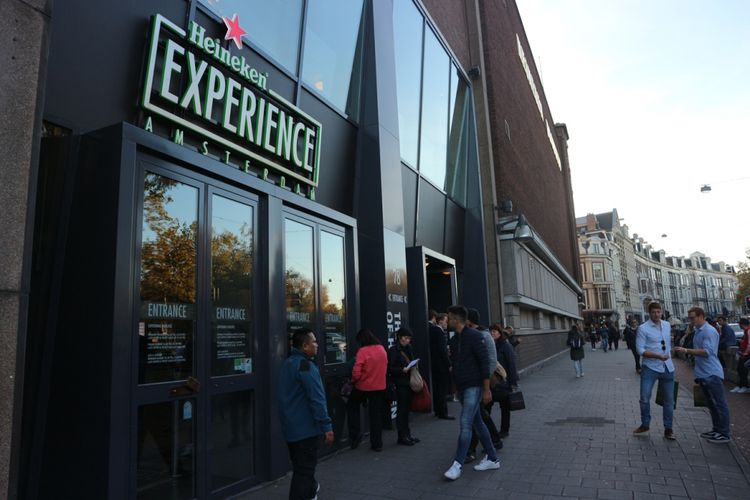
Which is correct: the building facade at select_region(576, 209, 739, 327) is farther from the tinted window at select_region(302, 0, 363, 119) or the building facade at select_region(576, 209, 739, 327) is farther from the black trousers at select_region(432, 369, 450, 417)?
the tinted window at select_region(302, 0, 363, 119)

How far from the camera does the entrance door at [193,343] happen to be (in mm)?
4594

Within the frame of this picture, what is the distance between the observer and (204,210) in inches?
217

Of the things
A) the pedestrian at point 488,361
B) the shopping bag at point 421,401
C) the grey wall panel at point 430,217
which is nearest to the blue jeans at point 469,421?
the pedestrian at point 488,361

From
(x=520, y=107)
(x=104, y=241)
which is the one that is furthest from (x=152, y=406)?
(x=520, y=107)

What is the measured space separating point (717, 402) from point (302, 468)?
571 cm

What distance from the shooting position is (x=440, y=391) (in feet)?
32.4

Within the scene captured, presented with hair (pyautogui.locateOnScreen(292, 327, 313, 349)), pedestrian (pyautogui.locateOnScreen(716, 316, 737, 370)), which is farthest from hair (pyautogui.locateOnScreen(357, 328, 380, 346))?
pedestrian (pyautogui.locateOnScreen(716, 316, 737, 370))

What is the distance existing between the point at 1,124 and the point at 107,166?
1.13 metres

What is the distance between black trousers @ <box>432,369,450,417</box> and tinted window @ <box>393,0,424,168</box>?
5.06 metres

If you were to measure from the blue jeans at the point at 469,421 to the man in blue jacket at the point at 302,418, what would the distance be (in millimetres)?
1866

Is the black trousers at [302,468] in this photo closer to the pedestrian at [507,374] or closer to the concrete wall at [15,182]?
the concrete wall at [15,182]

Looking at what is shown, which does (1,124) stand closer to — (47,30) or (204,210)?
(47,30)

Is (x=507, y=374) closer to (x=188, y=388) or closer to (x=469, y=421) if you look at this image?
(x=469, y=421)

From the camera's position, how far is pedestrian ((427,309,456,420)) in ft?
32.1
